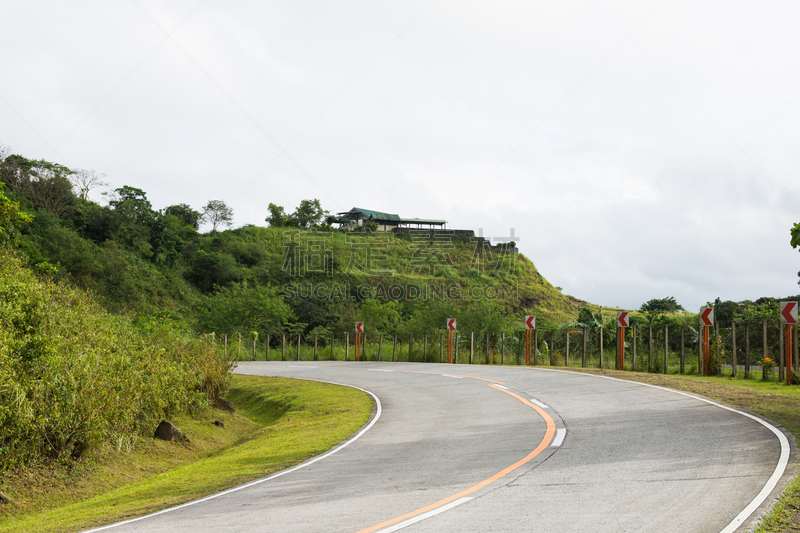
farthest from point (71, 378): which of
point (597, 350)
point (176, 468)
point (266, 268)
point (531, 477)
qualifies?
point (266, 268)

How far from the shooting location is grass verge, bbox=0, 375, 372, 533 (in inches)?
336

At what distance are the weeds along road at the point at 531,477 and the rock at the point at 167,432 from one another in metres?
5.10

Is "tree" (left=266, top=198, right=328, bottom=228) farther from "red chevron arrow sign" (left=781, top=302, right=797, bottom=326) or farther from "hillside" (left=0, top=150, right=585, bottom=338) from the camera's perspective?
"red chevron arrow sign" (left=781, top=302, right=797, bottom=326)

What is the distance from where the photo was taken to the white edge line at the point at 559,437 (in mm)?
9906

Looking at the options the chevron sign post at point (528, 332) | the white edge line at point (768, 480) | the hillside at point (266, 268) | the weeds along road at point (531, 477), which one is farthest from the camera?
the hillside at point (266, 268)

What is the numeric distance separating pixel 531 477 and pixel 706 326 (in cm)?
1634

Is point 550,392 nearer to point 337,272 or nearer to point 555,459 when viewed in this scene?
point 555,459

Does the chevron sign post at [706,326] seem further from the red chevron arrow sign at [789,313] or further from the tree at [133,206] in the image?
the tree at [133,206]

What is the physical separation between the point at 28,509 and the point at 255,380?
1558 centimetres

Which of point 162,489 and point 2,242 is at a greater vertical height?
point 2,242

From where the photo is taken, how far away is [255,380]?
25141mm

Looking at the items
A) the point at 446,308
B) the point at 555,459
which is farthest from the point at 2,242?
the point at 446,308

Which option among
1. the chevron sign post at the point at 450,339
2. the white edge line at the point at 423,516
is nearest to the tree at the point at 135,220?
the chevron sign post at the point at 450,339

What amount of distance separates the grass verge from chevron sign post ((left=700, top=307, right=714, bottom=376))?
1195cm
